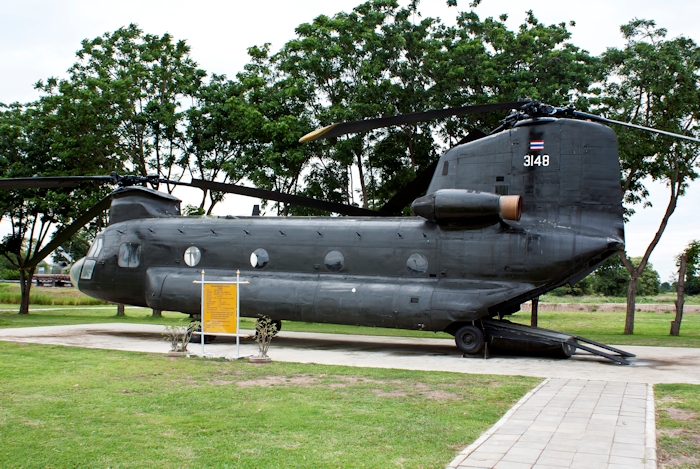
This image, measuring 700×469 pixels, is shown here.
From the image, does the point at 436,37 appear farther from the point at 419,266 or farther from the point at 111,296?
the point at 111,296

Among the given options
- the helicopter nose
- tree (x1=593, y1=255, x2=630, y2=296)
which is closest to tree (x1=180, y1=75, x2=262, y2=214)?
the helicopter nose

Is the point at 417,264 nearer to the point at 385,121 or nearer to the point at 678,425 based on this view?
the point at 385,121

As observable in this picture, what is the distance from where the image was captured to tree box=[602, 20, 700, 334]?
77.0 feet

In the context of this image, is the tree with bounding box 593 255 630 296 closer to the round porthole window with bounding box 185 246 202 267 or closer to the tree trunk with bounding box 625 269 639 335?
the tree trunk with bounding box 625 269 639 335

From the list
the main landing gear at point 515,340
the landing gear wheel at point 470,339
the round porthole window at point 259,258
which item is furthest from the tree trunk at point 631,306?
the round porthole window at point 259,258

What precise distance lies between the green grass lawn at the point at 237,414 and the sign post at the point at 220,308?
1.88 metres

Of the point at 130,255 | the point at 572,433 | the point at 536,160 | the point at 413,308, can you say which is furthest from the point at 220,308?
the point at 572,433

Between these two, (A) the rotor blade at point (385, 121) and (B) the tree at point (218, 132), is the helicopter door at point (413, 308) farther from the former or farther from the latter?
(B) the tree at point (218, 132)

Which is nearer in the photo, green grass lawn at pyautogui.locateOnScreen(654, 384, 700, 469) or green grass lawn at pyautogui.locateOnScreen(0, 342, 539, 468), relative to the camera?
green grass lawn at pyautogui.locateOnScreen(0, 342, 539, 468)

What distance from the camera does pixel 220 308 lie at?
14734mm

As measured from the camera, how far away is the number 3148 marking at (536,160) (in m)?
15.2

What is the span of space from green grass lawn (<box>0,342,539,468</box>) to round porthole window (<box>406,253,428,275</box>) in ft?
13.3

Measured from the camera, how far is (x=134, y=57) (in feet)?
102

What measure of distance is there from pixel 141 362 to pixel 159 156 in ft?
66.1
